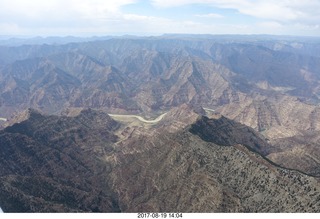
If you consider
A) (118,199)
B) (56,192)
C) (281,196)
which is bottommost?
(118,199)

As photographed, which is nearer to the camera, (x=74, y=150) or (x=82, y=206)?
(x=82, y=206)

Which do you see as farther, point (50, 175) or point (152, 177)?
point (50, 175)

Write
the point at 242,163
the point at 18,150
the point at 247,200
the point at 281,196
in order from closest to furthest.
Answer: the point at 281,196 → the point at 247,200 → the point at 242,163 → the point at 18,150

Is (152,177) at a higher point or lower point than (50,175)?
higher

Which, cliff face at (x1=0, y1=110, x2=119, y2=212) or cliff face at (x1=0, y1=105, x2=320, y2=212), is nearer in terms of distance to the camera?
cliff face at (x1=0, y1=105, x2=320, y2=212)

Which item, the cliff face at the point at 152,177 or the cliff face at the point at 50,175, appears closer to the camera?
the cliff face at the point at 152,177

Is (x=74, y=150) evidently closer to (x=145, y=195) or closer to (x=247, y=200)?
(x=145, y=195)

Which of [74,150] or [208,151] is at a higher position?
[208,151]

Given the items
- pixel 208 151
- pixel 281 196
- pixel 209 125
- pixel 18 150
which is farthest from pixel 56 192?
pixel 209 125
